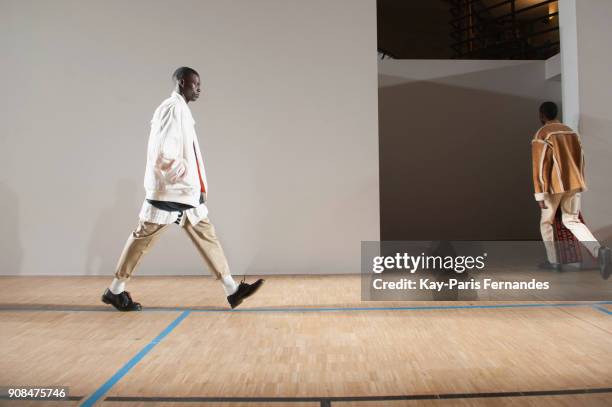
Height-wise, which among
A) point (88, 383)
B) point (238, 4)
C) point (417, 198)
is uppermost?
point (238, 4)

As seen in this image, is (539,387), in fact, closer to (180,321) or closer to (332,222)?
(180,321)

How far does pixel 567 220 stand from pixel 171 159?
3.13m

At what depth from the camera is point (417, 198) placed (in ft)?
20.8

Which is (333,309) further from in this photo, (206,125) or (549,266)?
(549,266)

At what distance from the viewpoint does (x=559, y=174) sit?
12.8 feet

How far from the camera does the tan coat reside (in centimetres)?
389

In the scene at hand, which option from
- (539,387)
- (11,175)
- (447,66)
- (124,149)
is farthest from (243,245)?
(447,66)

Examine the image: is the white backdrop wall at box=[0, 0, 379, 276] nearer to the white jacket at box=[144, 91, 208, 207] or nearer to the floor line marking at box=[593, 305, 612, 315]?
the white jacket at box=[144, 91, 208, 207]

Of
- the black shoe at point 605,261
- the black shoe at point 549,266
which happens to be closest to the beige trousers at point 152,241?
the black shoe at point 605,261

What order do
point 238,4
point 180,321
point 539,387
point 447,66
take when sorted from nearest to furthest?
point 539,387 → point 180,321 → point 238,4 → point 447,66

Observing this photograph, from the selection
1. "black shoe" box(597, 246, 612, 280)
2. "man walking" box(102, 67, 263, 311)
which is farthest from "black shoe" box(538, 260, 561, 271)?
"man walking" box(102, 67, 263, 311)

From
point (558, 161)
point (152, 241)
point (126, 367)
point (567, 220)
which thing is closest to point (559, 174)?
point (558, 161)

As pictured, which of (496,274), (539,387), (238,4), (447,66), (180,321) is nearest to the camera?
(539,387)

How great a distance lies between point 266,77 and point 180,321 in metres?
2.40
